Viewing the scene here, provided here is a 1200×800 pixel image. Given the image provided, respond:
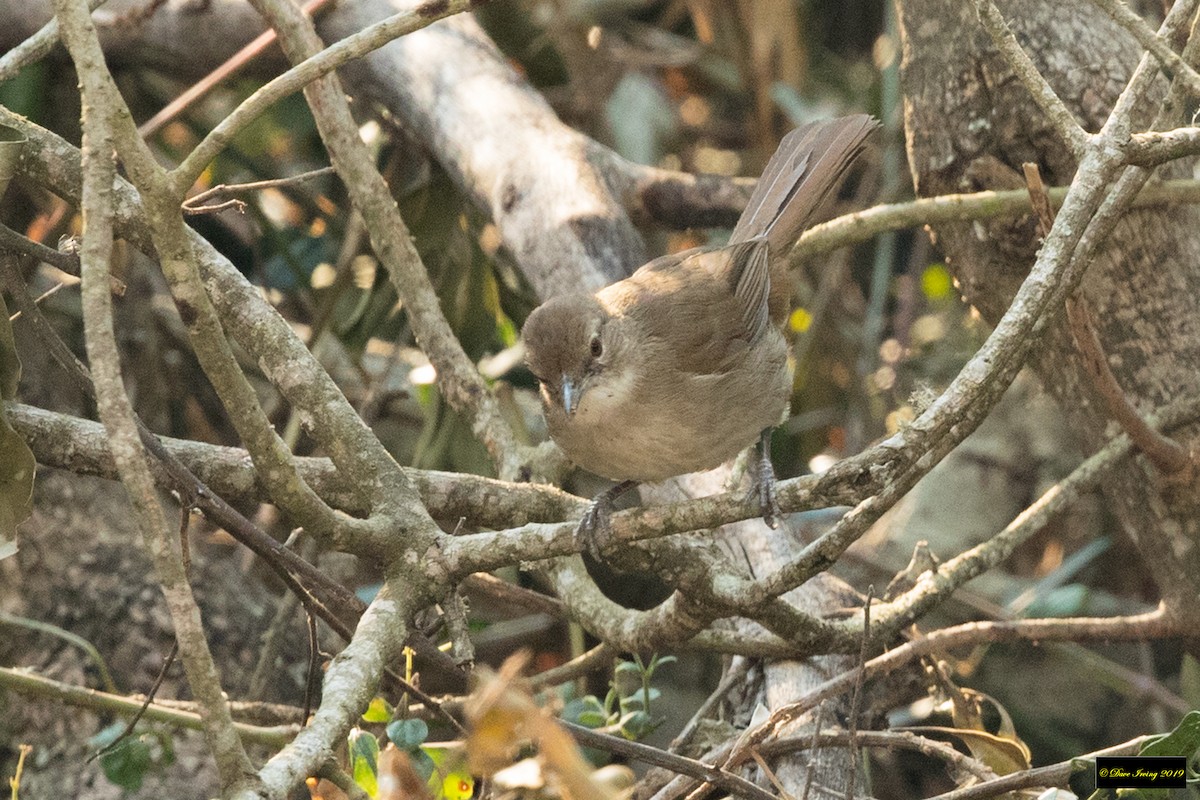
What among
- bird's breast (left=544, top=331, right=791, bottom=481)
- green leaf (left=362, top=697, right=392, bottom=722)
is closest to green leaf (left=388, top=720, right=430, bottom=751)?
green leaf (left=362, top=697, right=392, bottom=722)

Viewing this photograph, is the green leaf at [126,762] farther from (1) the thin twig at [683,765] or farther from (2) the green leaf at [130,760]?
(1) the thin twig at [683,765]

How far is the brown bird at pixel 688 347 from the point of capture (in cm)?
307

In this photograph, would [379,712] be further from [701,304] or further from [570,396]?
[701,304]

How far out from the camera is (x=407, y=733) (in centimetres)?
243

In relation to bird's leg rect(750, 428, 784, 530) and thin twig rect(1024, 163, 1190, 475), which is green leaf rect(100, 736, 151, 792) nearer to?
bird's leg rect(750, 428, 784, 530)

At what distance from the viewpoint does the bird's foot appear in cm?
216

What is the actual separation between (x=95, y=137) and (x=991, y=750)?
2297 millimetres

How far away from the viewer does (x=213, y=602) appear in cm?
388

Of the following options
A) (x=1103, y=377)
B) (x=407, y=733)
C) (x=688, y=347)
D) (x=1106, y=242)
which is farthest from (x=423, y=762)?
(x=1106, y=242)

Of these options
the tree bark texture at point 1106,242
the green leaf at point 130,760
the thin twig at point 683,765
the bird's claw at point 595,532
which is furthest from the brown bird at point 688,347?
the green leaf at point 130,760

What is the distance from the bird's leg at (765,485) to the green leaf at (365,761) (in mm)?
868

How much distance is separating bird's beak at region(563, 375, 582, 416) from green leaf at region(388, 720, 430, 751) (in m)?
0.91

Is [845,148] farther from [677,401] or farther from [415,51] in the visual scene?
[415,51]

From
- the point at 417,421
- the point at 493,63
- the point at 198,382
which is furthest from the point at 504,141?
the point at 198,382
